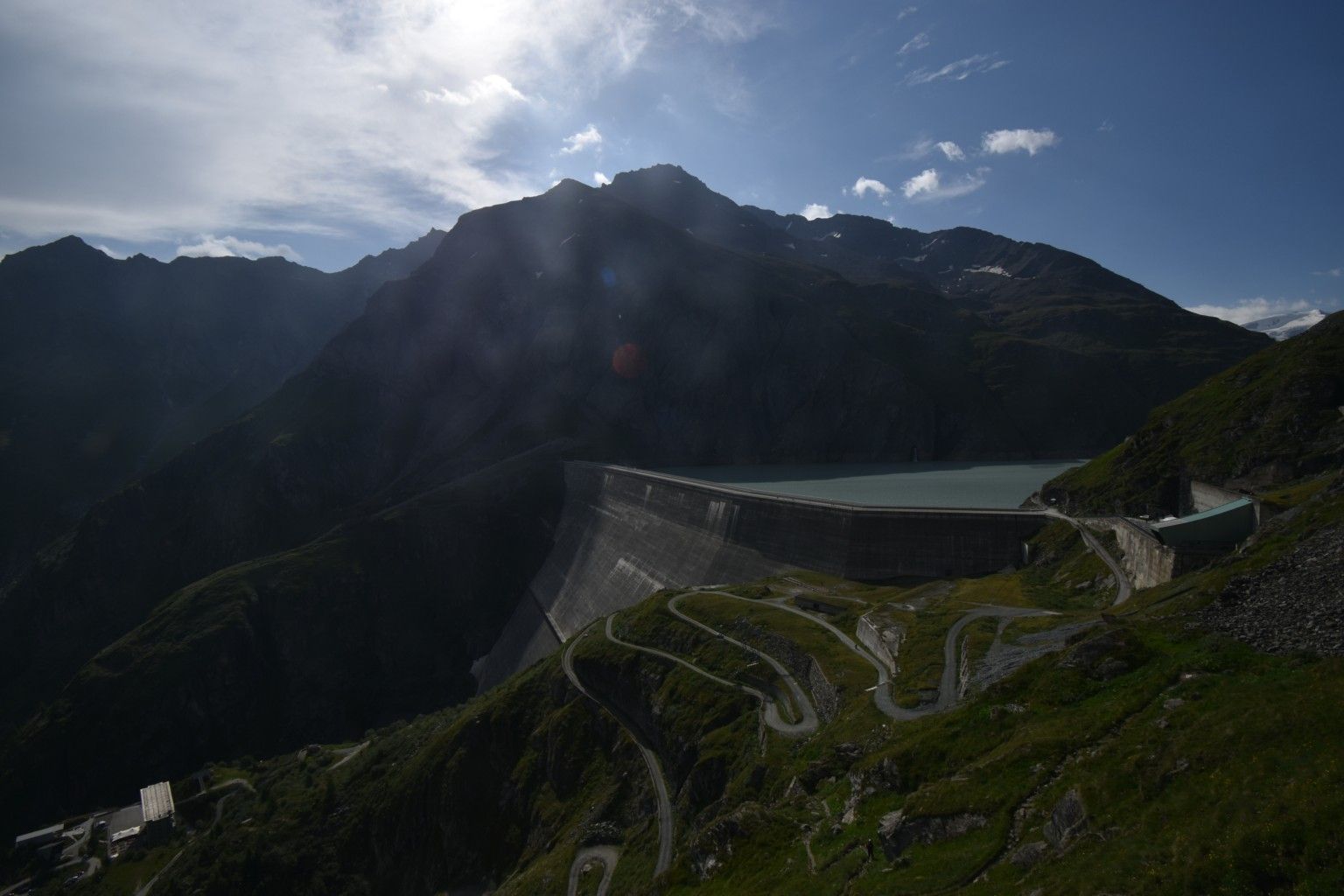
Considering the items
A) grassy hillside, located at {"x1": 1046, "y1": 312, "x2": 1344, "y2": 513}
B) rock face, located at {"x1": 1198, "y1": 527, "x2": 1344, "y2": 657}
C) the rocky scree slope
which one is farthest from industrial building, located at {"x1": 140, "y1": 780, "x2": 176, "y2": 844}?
grassy hillside, located at {"x1": 1046, "y1": 312, "x2": 1344, "y2": 513}

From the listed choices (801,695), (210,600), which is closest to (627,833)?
(801,695)

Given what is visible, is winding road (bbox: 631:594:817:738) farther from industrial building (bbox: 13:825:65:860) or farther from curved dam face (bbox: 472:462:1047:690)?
industrial building (bbox: 13:825:65:860)

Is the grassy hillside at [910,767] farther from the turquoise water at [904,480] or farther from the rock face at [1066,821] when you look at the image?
the turquoise water at [904,480]

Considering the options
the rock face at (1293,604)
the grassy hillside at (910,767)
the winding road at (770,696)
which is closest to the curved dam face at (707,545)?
the grassy hillside at (910,767)

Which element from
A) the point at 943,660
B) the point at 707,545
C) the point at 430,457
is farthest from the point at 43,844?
the point at 430,457

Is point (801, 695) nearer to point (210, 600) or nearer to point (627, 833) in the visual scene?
point (627, 833)

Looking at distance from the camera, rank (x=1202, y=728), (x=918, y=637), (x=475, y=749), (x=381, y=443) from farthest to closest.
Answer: (x=381, y=443), (x=475, y=749), (x=918, y=637), (x=1202, y=728)

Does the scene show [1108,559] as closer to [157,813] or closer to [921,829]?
[921,829]
